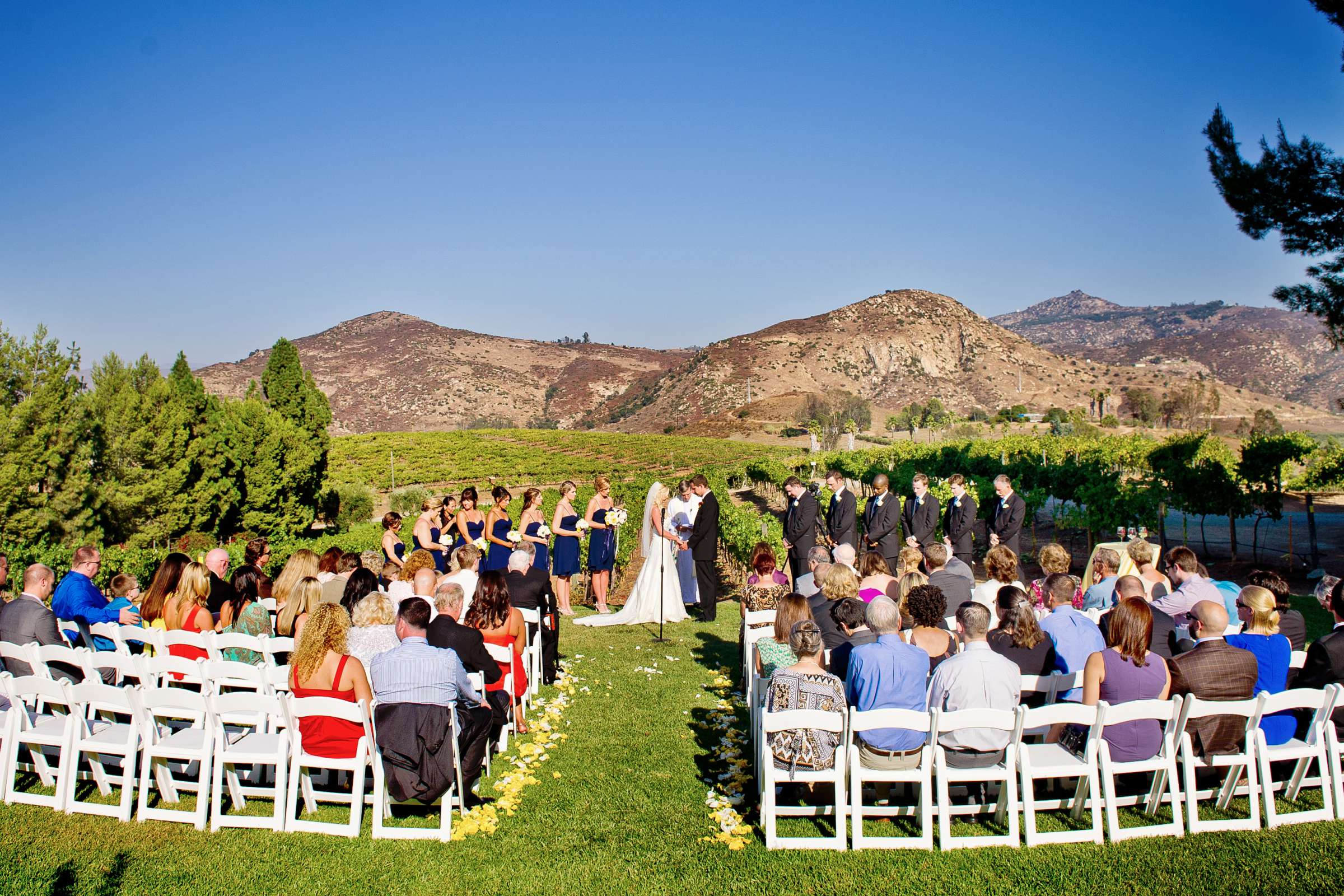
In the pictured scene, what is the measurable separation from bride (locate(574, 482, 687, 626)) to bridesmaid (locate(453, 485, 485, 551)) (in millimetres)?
1762

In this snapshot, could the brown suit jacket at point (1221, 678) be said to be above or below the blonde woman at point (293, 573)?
below

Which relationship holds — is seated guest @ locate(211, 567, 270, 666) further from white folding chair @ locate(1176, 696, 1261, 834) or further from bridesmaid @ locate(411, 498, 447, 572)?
white folding chair @ locate(1176, 696, 1261, 834)

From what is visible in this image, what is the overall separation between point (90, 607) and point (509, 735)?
321cm

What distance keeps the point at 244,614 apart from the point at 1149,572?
6620 millimetres

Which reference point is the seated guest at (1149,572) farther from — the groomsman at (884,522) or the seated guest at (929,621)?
the groomsman at (884,522)

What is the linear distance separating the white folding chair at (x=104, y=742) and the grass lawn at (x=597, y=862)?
9 centimetres

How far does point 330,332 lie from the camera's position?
521 ft

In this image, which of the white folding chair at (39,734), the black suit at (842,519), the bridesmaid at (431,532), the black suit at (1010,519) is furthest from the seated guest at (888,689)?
the bridesmaid at (431,532)

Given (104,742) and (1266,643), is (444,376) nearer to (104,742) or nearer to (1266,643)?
(104,742)

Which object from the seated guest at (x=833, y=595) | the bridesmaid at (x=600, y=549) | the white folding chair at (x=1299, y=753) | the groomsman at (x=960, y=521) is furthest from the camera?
the bridesmaid at (x=600, y=549)

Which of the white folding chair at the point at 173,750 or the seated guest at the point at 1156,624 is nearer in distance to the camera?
the white folding chair at the point at 173,750

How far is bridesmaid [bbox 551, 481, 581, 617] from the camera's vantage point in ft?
32.6

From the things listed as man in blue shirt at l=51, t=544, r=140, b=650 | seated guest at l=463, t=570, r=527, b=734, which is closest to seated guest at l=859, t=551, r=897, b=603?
seated guest at l=463, t=570, r=527, b=734

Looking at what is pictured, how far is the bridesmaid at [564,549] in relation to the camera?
32.6 feet
